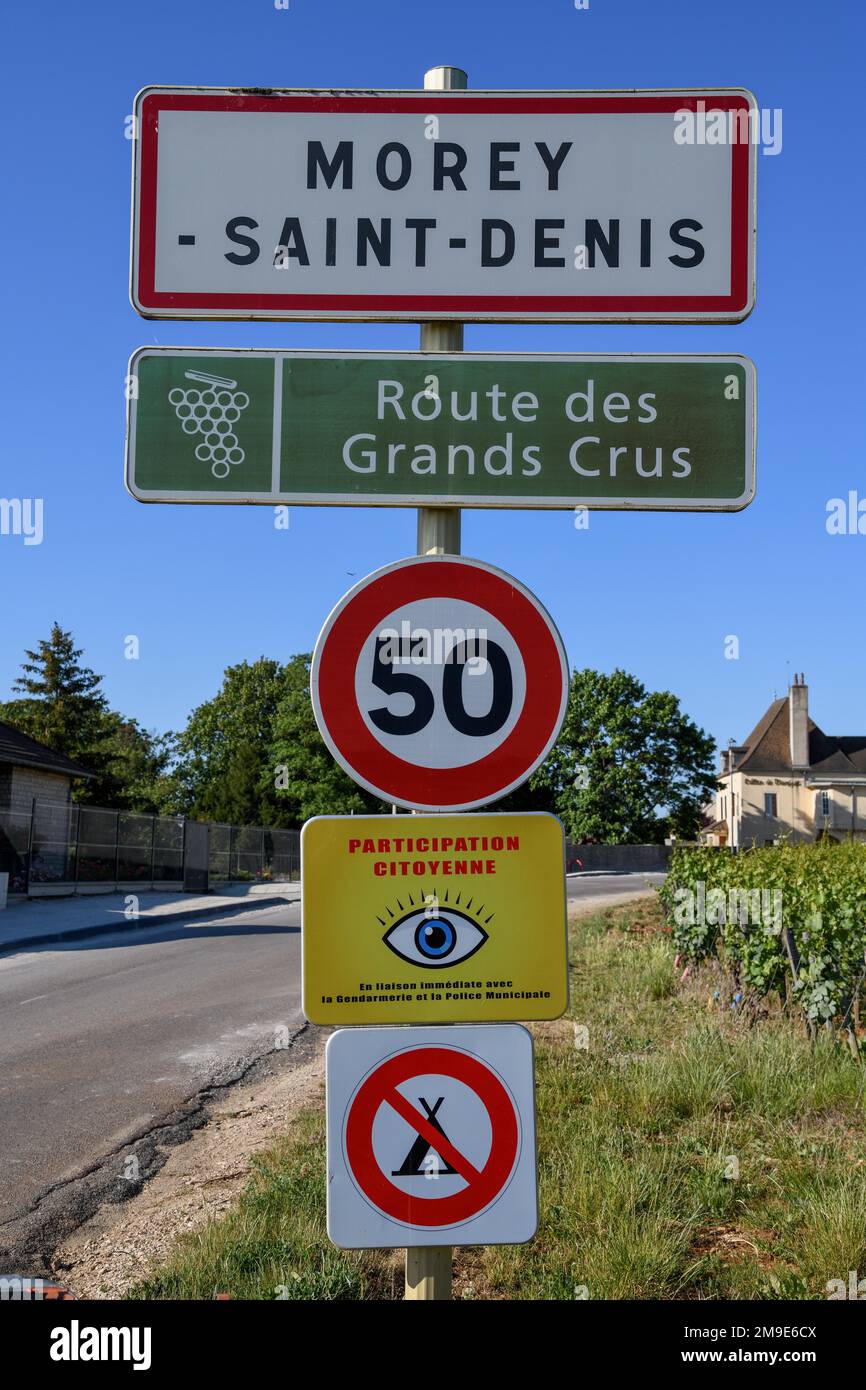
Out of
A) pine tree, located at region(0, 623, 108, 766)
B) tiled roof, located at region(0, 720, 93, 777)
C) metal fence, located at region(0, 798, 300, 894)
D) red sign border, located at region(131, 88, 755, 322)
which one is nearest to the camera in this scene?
red sign border, located at region(131, 88, 755, 322)

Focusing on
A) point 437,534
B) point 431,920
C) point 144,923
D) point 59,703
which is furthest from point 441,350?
point 59,703

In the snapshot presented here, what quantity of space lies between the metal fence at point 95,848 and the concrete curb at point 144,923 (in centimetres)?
388

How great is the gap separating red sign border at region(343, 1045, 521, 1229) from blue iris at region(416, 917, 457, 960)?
0.62 feet

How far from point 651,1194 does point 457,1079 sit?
2.36m

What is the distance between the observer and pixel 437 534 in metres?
2.53

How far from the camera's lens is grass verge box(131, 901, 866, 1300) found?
3.61 m

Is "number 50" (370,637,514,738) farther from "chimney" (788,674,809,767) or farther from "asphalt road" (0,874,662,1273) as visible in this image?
"chimney" (788,674,809,767)

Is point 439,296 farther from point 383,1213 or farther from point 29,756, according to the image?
point 29,756

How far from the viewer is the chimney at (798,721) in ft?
238

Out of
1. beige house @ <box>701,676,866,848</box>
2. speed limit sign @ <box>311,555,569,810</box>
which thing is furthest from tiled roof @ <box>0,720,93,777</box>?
beige house @ <box>701,676,866,848</box>

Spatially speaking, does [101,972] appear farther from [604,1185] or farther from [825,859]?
[604,1185]

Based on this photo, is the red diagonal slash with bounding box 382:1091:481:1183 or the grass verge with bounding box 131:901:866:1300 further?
the grass verge with bounding box 131:901:866:1300
